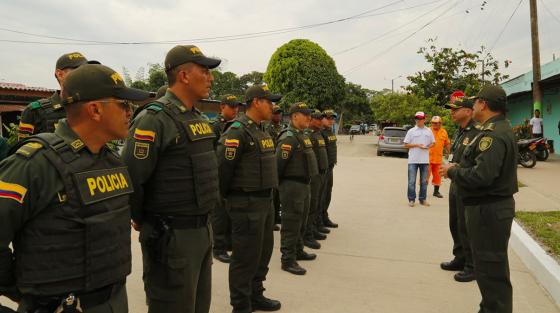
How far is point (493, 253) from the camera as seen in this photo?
2953 mm

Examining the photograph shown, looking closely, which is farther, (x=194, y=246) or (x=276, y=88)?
(x=276, y=88)

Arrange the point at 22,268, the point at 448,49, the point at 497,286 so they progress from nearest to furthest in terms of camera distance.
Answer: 1. the point at 22,268
2. the point at 497,286
3. the point at 448,49

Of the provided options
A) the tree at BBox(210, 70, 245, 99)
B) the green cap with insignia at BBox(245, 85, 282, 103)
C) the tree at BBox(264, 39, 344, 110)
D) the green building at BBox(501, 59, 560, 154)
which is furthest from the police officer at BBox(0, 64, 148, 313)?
the tree at BBox(210, 70, 245, 99)

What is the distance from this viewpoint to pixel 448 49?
20.3 metres

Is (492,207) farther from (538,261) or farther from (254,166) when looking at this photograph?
(254,166)

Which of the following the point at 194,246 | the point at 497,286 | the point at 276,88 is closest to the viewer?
the point at 194,246

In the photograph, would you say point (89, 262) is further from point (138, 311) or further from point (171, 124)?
point (138, 311)

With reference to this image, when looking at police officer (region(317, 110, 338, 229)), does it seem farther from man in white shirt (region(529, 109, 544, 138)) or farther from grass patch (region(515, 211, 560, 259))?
man in white shirt (region(529, 109, 544, 138))

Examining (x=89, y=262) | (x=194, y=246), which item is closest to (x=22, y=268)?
(x=89, y=262)

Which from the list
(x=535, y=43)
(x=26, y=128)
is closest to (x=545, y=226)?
(x=26, y=128)

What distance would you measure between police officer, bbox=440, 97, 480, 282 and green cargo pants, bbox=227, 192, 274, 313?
2.21 meters

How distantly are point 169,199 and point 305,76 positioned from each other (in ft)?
77.4

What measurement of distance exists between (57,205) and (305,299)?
2.70 m

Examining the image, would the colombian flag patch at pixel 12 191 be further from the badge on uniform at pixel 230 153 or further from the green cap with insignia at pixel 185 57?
the badge on uniform at pixel 230 153
